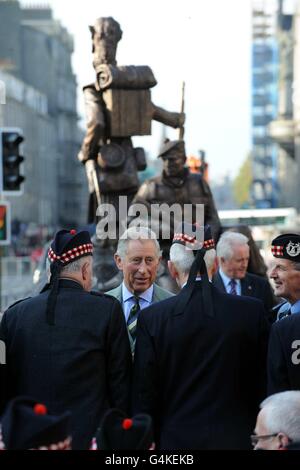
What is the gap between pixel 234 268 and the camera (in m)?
9.63

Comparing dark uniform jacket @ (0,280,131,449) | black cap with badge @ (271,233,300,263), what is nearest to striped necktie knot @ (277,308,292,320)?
black cap with badge @ (271,233,300,263)

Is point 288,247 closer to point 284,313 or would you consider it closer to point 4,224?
point 284,313

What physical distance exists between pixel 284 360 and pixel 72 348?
0.96 metres

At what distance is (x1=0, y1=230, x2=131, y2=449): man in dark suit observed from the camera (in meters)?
6.09

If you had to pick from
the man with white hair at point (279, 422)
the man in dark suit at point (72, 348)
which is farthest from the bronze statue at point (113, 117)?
the man with white hair at point (279, 422)

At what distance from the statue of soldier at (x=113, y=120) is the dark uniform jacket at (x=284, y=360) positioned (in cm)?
730

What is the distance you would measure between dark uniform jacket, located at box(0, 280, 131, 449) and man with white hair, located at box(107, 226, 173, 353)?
845mm

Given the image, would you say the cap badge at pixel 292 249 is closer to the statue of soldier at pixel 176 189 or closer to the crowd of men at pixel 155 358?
the crowd of men at pixel 155 358

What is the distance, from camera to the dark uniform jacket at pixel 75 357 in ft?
20.0

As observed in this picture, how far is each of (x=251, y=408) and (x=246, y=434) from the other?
140 millimetres

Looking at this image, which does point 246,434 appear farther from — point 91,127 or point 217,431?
point 91,127

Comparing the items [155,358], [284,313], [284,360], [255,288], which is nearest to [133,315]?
[284,313]

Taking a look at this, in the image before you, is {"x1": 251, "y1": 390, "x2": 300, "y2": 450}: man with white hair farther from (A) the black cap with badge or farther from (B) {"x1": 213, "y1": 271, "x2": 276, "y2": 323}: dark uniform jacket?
(B) {"x1": 213, "y1": 271, "x2": 276, "y2": 323}: dark uniform jacket

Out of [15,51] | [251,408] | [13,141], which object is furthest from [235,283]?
[15,51]
